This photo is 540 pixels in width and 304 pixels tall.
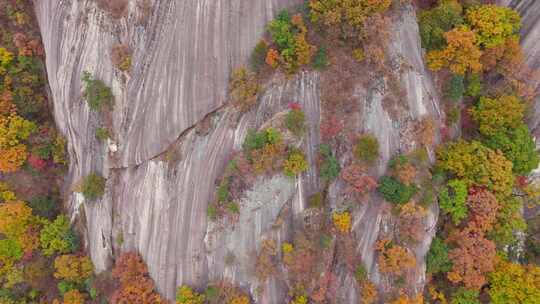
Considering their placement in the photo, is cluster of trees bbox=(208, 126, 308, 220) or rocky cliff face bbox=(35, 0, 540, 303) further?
rocky cliff face bbox=(35, 0, 540, 303)

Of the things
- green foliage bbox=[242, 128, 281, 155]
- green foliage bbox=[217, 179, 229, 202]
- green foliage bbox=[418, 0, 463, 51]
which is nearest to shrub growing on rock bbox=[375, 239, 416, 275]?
green foliage bbox=[242, 128, 281, 155]

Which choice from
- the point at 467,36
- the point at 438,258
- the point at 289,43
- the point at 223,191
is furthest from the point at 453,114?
the point at 223,191

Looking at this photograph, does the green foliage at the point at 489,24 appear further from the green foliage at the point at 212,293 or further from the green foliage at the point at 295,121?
the green foliage at the point at 212,293

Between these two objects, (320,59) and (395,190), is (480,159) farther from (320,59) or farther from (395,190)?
(320,59)

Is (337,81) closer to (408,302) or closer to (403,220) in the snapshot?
(403,220)

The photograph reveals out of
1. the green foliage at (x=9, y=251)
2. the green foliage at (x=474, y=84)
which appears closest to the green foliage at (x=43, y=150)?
the green foliage at (x=9, y=251)

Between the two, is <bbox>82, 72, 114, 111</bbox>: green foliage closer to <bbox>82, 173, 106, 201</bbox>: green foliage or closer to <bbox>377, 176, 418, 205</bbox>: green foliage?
<bbox>82, 173, 106, 201</bbox>: green foliage
